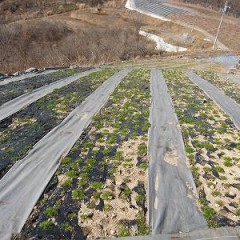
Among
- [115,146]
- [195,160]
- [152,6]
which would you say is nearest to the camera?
[195,160]

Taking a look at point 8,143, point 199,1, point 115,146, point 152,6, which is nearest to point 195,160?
point 115,146

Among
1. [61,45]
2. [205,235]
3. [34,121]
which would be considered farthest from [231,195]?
[61,45]

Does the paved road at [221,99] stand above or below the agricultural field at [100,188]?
below

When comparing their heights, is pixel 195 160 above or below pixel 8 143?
above

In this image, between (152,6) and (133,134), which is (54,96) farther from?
(152,6)

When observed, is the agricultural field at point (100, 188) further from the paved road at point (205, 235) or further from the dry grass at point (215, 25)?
the dry grass at point (215, 25)

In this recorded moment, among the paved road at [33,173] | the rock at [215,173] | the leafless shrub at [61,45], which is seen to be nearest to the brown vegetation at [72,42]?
the leafless shrub at [61,45]

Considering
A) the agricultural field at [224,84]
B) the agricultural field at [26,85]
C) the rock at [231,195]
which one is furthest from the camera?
the agricultural field at [224,84]

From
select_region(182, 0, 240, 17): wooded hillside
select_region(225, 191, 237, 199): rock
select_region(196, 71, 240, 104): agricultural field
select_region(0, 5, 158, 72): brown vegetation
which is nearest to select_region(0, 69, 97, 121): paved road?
select_region(225, 191, 237, 199): rock
